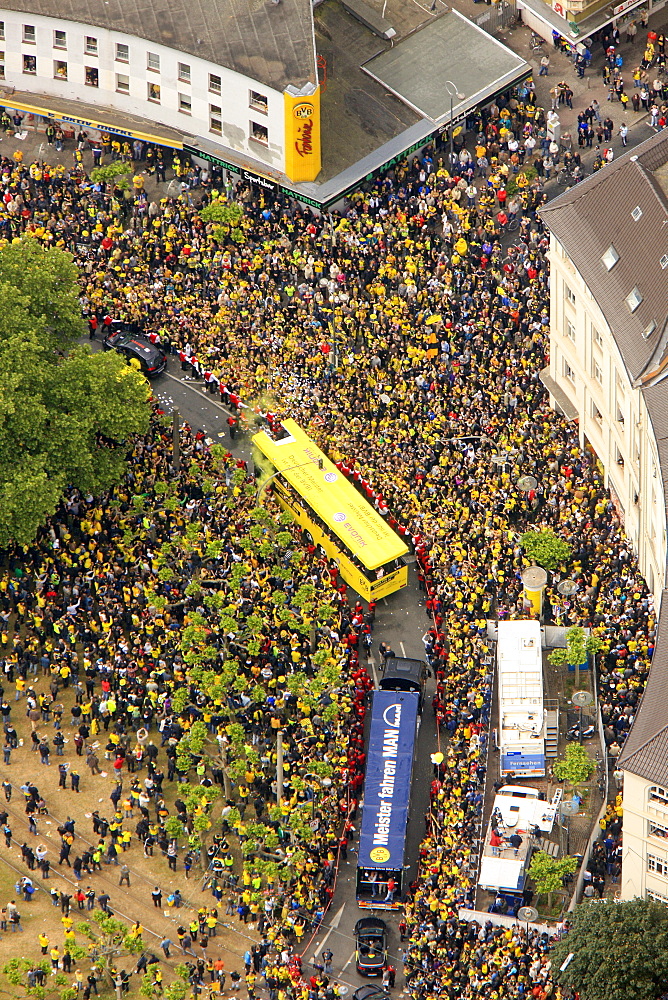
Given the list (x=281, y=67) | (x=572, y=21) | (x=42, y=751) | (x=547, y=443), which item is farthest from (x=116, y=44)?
(x=42, y=751)

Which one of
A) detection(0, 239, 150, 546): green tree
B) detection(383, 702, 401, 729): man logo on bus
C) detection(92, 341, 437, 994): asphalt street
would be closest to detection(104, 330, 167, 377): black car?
detection(92, 341, 437, 994): asphalt street

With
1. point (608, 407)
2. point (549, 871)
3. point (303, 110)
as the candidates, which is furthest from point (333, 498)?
point (303, 110)

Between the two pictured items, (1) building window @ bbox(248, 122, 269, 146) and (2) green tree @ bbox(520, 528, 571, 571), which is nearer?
(2) green tree @ bbox(520, 528, 571, 571)

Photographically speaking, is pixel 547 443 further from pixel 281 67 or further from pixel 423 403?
pixel 281 67

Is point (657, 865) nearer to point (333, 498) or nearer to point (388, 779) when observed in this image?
point (388, 779)

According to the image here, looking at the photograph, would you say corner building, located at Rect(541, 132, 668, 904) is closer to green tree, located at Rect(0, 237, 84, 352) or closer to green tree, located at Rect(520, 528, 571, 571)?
A: green tree, located at Rect(520, 528, 571, 571)
